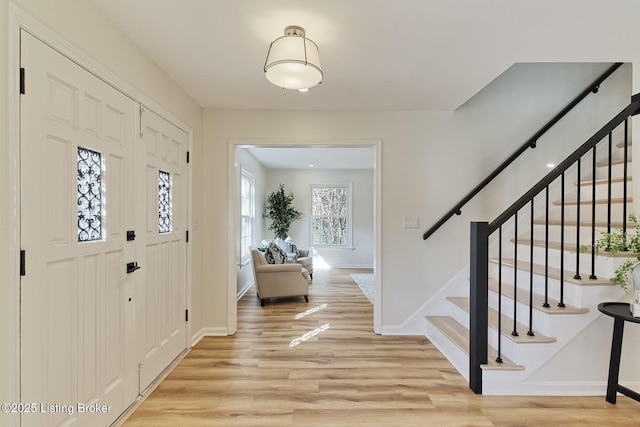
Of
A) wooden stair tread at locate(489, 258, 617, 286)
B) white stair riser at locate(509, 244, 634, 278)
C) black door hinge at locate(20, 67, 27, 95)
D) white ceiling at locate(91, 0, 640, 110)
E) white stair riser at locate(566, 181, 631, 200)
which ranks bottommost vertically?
wooden stair tread at locate(489, 258, 617, 286)

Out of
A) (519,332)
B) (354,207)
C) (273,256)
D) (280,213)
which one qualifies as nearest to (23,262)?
(519,332)

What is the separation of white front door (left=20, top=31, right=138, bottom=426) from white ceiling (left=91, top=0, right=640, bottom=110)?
56cm

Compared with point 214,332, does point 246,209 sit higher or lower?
higher

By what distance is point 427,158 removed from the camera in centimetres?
334

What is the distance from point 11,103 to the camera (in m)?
1.23

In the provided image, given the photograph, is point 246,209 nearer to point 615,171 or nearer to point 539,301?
point 539,301

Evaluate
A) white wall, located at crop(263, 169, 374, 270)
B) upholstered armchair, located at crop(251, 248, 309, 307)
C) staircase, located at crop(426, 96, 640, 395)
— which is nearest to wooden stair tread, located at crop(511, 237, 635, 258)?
staircase, located at crop(426, 96, 640, 395)

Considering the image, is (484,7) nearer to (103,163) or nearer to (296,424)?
(103,163)

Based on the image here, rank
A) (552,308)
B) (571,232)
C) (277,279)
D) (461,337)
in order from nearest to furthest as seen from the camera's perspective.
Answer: (552,308)
(461,337)
(571,232)
(277,279)

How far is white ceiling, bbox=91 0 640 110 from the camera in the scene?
168 cm

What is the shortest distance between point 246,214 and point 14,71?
4662 millimetres

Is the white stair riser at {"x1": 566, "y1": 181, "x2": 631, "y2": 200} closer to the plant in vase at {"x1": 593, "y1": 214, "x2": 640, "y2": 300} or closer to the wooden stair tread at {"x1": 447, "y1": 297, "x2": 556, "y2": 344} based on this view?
the plant in vase at {"x1": 593, "y1": 214, "x2": 640, "y2": 300}

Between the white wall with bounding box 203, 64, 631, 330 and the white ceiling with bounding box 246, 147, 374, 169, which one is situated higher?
the white ceiling with bounding box 246, 147, 374, 169

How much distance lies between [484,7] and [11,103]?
2235 millimetres
